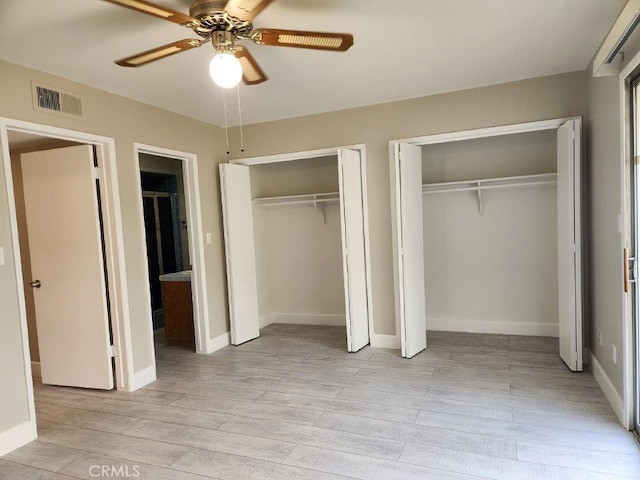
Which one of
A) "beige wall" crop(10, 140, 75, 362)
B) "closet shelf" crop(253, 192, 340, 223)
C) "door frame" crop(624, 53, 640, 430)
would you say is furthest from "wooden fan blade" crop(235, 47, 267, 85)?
"beige wall" crop(10, 140, 75, 362)

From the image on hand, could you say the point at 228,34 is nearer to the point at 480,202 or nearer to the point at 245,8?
the point at 245,8

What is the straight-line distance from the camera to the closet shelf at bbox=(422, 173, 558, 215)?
417 centimetres

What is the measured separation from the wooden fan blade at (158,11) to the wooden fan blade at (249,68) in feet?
0.99

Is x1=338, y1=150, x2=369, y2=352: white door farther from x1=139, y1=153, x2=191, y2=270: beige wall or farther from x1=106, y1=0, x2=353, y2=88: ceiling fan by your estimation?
x1=139, y1=153, x2=191, y2=270: beige wall

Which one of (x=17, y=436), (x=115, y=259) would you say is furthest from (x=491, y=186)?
(x=17, y=436)

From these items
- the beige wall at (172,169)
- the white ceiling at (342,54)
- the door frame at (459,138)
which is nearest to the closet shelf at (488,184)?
the door frame at (459,138)

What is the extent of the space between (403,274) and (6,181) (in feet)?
10.5

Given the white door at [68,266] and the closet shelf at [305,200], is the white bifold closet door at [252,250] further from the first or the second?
the white door at [68,266]

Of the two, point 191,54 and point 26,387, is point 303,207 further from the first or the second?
point 26,387

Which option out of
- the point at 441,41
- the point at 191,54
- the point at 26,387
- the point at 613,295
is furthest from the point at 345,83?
the point at 26,387

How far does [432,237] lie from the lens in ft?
15.6

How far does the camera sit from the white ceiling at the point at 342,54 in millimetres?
2273

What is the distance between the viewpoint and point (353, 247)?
4223mm

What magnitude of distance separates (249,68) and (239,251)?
2608mm
